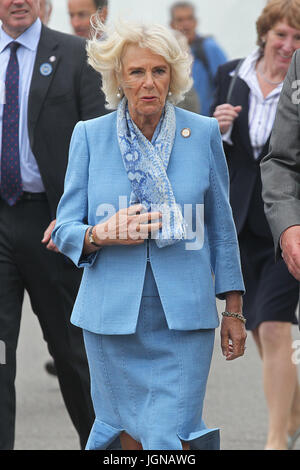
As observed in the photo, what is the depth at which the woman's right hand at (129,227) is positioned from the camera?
3885mm

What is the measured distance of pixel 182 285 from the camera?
404 cm

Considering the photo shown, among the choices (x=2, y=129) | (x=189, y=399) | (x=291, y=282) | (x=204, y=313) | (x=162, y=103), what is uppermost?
(x=162, y=103)

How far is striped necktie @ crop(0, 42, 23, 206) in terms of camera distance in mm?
4871

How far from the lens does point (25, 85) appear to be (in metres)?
4.93

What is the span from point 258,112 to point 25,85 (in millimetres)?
1281

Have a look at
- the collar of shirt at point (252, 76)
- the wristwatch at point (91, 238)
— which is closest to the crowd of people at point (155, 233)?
the wristwatch at point (91, 238)

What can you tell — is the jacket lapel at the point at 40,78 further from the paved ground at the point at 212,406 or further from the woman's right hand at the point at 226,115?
the paved ground at the point at 212,406

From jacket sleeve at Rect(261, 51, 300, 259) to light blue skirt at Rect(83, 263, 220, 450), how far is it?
0.45 meters

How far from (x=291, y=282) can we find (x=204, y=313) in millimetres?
1698

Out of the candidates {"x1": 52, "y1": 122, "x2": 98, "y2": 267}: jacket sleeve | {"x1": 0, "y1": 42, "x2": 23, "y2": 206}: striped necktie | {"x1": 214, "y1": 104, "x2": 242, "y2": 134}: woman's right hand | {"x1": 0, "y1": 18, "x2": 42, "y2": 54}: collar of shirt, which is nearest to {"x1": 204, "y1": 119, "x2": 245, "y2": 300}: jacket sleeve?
{"x1": 52, "y1": 122, "x2": 98, "y2": 267}: jacket sleeve

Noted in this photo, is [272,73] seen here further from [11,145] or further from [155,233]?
[155,233]
